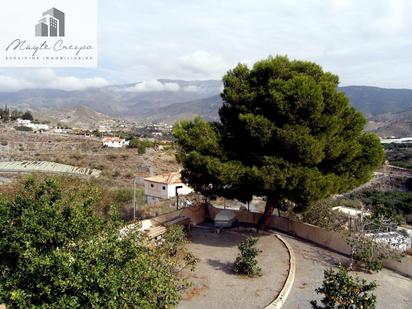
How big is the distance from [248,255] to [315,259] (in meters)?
2.78

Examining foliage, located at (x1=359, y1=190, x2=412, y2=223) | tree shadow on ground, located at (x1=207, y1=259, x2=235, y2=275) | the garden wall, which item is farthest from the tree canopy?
foliage, located at (x1=359, y1=190, x2=412, y2=223)

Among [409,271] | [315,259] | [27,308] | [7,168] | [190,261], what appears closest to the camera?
[27,308]

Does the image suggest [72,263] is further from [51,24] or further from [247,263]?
[51,24]

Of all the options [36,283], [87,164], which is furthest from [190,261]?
[87,164]

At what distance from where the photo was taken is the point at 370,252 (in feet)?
35.9

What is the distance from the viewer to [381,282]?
1030 cm

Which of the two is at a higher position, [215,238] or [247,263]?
[247,263]

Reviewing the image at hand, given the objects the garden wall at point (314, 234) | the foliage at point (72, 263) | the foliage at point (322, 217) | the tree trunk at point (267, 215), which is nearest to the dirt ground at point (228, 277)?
the tree trunk at point (267, 215)

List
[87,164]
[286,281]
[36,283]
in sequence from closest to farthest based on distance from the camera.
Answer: [36,283]
[286,281]
[87,164]

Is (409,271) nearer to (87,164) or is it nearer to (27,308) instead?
(27,308)

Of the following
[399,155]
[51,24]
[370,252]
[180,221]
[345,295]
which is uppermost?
[51,24]

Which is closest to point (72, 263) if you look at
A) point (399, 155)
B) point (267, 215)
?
point (267, 215)

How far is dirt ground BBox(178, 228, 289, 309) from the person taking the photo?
8.81m

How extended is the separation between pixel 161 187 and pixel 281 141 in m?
16.0
